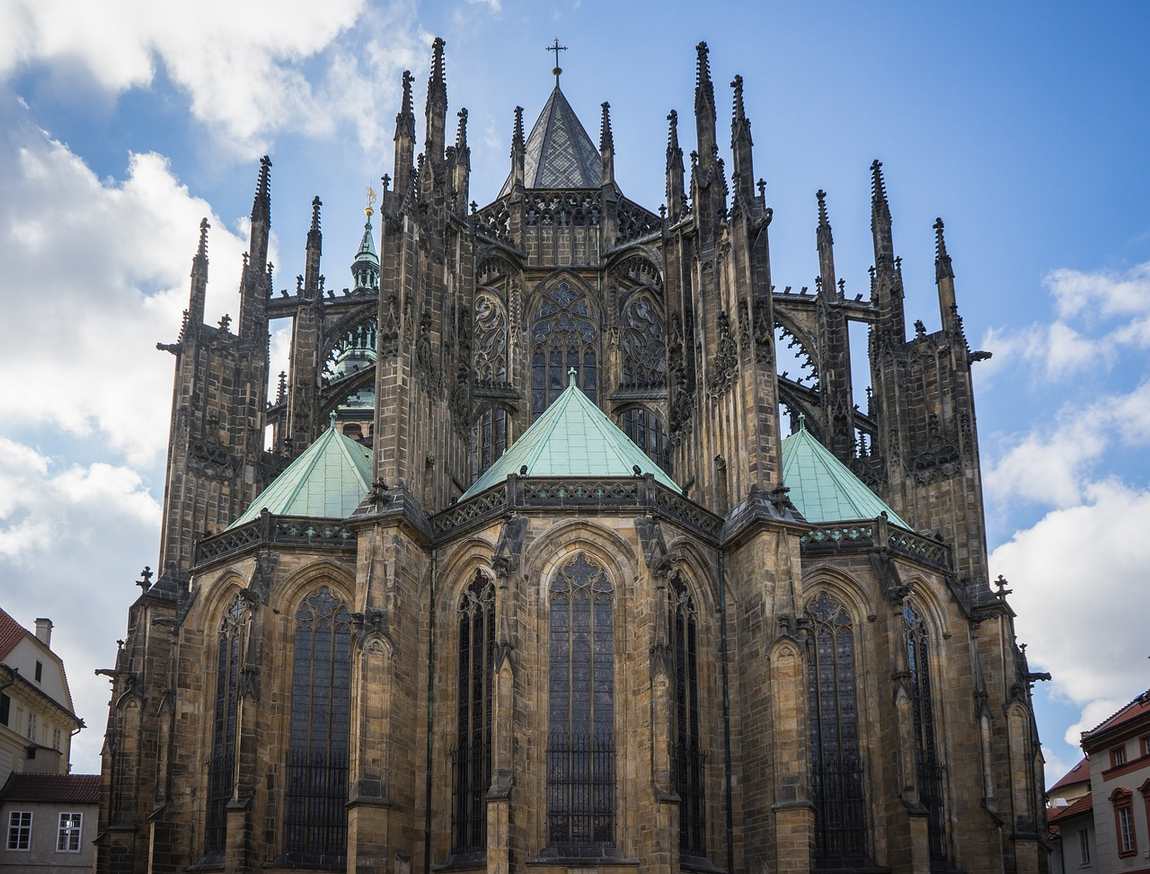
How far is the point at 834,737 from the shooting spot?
117 feet

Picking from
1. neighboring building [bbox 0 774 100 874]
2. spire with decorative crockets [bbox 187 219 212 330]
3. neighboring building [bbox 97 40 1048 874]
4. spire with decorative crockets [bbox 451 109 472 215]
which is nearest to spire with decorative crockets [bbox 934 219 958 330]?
neighboring building [bbox 97 40 1048 874]

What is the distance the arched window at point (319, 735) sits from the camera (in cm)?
3425

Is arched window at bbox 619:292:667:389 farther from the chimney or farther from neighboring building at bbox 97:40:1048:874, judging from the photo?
the chimney

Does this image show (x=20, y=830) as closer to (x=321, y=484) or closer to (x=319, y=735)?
(x=319, y=735)

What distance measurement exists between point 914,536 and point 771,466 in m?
5.01

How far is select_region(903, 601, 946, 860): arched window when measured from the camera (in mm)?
35844

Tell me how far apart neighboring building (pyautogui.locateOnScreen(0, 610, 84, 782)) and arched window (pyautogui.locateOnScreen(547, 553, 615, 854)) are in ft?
84.0

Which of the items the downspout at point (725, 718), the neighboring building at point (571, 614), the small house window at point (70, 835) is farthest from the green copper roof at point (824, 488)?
the small house window at point (70, 835)

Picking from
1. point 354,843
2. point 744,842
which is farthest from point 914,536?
point 354,843

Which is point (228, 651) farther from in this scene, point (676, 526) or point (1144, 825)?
point (1144, 825)

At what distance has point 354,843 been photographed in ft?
103

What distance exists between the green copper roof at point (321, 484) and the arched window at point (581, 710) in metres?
7.29

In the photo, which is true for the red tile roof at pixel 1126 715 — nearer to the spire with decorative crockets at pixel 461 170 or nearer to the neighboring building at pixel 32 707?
the spire with decorative crockets at pixel 461 170

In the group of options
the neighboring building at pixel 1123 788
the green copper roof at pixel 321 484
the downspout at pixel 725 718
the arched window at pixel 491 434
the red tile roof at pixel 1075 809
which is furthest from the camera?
the red tile roof at pixel 1075 809
